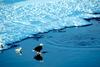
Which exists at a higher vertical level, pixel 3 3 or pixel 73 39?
pixel 3 3

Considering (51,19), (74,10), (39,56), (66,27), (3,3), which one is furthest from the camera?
(3,3)

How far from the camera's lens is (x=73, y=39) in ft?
24.2

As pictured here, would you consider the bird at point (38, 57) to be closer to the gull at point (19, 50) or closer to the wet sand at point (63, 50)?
the wet sand at point (63, 50)

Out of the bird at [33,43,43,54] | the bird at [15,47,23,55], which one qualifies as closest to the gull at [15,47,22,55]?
the bird at [15,47,23,55]

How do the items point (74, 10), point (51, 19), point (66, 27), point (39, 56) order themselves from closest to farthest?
point (39, 56) < point (66, 27) < point (51, 19) < point (74, 10)

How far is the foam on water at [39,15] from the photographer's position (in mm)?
8195

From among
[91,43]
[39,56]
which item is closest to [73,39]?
[91,43]

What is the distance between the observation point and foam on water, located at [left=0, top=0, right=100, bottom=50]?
323 inches

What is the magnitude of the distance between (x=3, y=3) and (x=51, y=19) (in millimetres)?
3012

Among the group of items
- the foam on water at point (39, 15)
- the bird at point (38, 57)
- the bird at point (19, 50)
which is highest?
the foam on water at point (39, 15)

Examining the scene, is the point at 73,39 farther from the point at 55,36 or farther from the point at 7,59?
the point at 7,59

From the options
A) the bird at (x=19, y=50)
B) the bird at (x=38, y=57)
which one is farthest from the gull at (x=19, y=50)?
the bird at (x=38, y=57)

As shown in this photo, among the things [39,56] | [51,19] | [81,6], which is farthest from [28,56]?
[81,6]

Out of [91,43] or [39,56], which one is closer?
[39,56]
